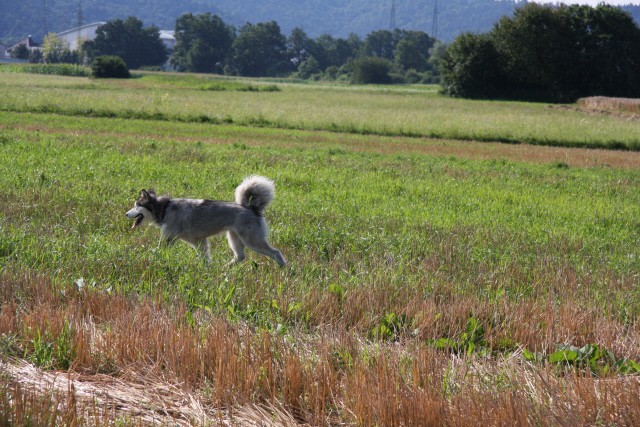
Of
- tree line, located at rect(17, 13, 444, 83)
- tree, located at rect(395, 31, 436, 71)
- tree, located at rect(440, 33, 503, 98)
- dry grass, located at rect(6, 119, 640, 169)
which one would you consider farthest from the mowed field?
tree, located at rect(395, 31, 436, 71)

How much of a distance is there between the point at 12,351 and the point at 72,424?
1.55 meters

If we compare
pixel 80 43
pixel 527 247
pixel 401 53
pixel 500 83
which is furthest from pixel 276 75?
pixel 527 247

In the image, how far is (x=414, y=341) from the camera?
224 inches

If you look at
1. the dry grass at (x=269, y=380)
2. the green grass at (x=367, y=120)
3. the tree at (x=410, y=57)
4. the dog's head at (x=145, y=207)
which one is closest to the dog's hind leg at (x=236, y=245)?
the dog's head at (x=145, y=207)

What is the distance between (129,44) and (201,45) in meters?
15.0

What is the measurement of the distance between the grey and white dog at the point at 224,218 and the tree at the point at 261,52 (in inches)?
6001

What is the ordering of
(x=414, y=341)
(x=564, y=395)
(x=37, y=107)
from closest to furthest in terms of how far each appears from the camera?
(x=564, y=395) → (x=414, y=341) → (x=37, y=107)

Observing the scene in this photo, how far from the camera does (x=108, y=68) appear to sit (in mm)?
90500

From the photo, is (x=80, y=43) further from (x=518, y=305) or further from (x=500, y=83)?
(x=518, y=305)

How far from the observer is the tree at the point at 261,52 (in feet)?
522

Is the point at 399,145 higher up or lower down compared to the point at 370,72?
lower down

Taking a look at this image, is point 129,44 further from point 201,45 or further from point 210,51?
point 210,51

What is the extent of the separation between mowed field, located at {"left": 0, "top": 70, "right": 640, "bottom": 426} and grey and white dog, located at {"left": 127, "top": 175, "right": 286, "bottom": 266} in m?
0.33

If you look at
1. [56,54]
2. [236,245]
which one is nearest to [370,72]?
[56,54]
